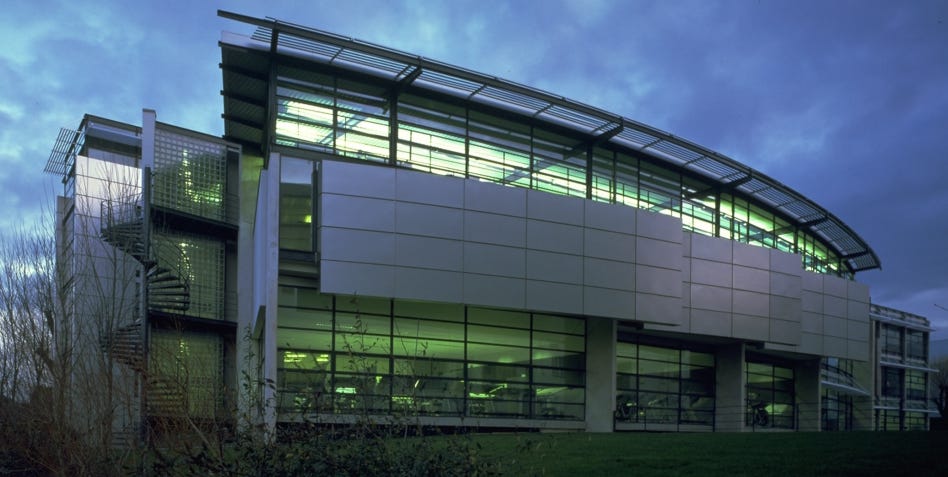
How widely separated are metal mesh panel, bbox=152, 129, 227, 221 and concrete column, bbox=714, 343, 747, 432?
826 inches

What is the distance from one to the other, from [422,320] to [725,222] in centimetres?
1611

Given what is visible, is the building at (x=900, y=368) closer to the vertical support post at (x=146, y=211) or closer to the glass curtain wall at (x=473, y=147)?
the glass curtain wall at (x=473, y=147)

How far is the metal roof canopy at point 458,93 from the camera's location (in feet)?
84.4

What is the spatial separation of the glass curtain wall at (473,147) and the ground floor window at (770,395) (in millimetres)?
6904

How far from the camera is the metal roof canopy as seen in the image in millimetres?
25719

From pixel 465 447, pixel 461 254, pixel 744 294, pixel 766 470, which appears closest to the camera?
pixel 465 447

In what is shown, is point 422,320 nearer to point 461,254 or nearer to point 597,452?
point 461,254

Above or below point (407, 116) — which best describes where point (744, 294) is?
below

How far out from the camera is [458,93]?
94.0 ft

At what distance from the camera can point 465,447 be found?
27.2ft

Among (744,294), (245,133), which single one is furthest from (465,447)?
(744,294)

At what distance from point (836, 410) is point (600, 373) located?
21.4 m

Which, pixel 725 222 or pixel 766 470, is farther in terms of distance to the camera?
pixel 725 222

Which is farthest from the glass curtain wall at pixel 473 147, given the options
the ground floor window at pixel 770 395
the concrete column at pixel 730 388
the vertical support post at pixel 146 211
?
the ground floor window at pixel 770 395
